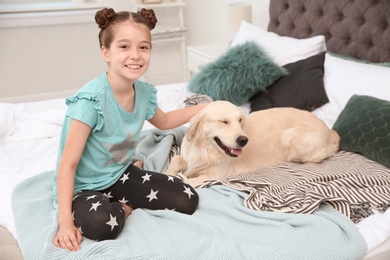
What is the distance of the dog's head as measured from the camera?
69.9 inches

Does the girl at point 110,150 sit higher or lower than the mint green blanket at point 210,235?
higher

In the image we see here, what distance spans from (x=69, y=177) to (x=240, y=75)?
1508mm

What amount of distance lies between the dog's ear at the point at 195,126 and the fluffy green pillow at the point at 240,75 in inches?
33.4

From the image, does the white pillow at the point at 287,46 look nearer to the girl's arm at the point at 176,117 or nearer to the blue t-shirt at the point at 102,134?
the girl's arm at the point at 176,117

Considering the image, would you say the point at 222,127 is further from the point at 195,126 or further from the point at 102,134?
the point at 102,134

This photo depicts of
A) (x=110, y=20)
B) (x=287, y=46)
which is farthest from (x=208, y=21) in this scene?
(x=110, y=20)

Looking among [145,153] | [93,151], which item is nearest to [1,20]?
[145,153]

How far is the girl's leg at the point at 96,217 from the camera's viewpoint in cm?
138

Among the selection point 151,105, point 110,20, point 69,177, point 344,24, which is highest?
point 110,20

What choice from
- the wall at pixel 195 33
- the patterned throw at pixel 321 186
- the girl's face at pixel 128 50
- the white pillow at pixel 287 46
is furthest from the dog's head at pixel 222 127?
the wall at pixel 195 33

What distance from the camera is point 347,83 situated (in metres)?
2.38

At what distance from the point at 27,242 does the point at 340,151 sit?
1.48 meters

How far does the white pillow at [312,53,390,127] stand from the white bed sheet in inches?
20.3

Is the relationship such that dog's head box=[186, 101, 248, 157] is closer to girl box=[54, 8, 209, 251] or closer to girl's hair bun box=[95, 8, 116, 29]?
girl box=[54, 8, 209, 251]
